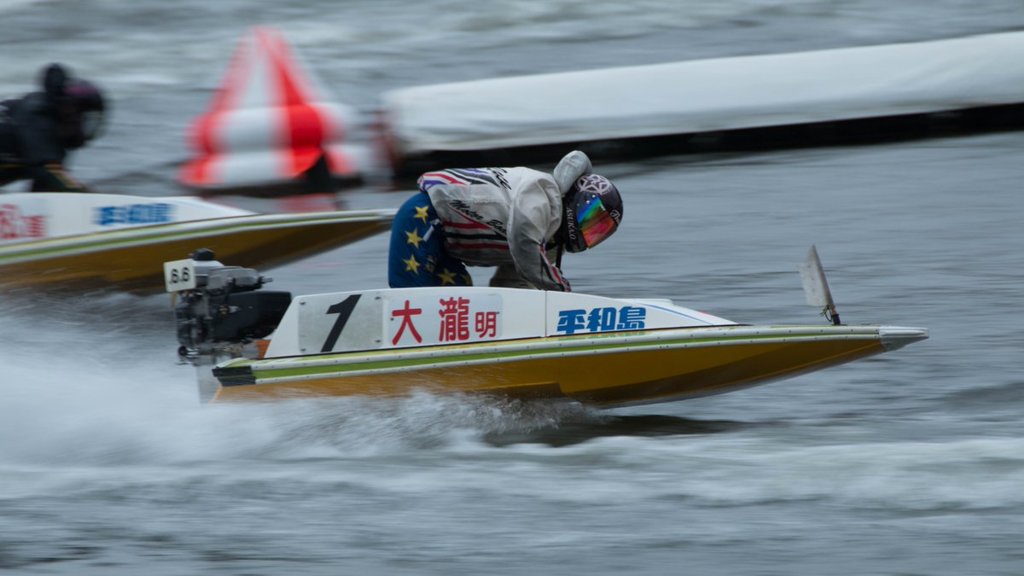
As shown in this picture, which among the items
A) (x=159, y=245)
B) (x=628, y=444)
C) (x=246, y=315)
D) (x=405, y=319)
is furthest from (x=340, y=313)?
(x=159, y=245)

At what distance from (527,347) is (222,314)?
1413mm

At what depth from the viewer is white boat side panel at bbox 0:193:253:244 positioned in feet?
29.1

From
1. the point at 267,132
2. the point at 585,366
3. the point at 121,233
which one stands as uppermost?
the point at 267,132

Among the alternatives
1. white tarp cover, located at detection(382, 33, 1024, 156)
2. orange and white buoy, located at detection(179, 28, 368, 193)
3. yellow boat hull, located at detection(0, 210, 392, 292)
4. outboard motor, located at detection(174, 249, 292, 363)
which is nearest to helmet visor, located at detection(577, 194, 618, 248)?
outboard motor, located at detection(174, 249, 292, 363)

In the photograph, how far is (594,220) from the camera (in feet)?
20.7

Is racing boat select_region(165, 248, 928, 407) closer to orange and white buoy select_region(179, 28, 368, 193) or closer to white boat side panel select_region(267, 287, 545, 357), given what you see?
white boat side panel select_region(267, 287, 545, 357)

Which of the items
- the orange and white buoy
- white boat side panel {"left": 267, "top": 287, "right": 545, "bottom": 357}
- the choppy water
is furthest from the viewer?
the orange and white buoy

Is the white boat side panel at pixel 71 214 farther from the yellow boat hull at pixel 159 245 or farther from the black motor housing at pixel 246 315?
the black motor housing at pixel 246 315

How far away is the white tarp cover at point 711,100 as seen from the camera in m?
12.2

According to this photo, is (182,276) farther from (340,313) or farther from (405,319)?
(405,319)

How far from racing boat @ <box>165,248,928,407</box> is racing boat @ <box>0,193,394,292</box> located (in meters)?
2.56

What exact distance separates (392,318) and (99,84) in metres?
11.0

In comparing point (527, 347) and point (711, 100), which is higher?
point (711, 100)

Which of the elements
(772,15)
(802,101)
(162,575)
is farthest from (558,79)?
(162,575)
